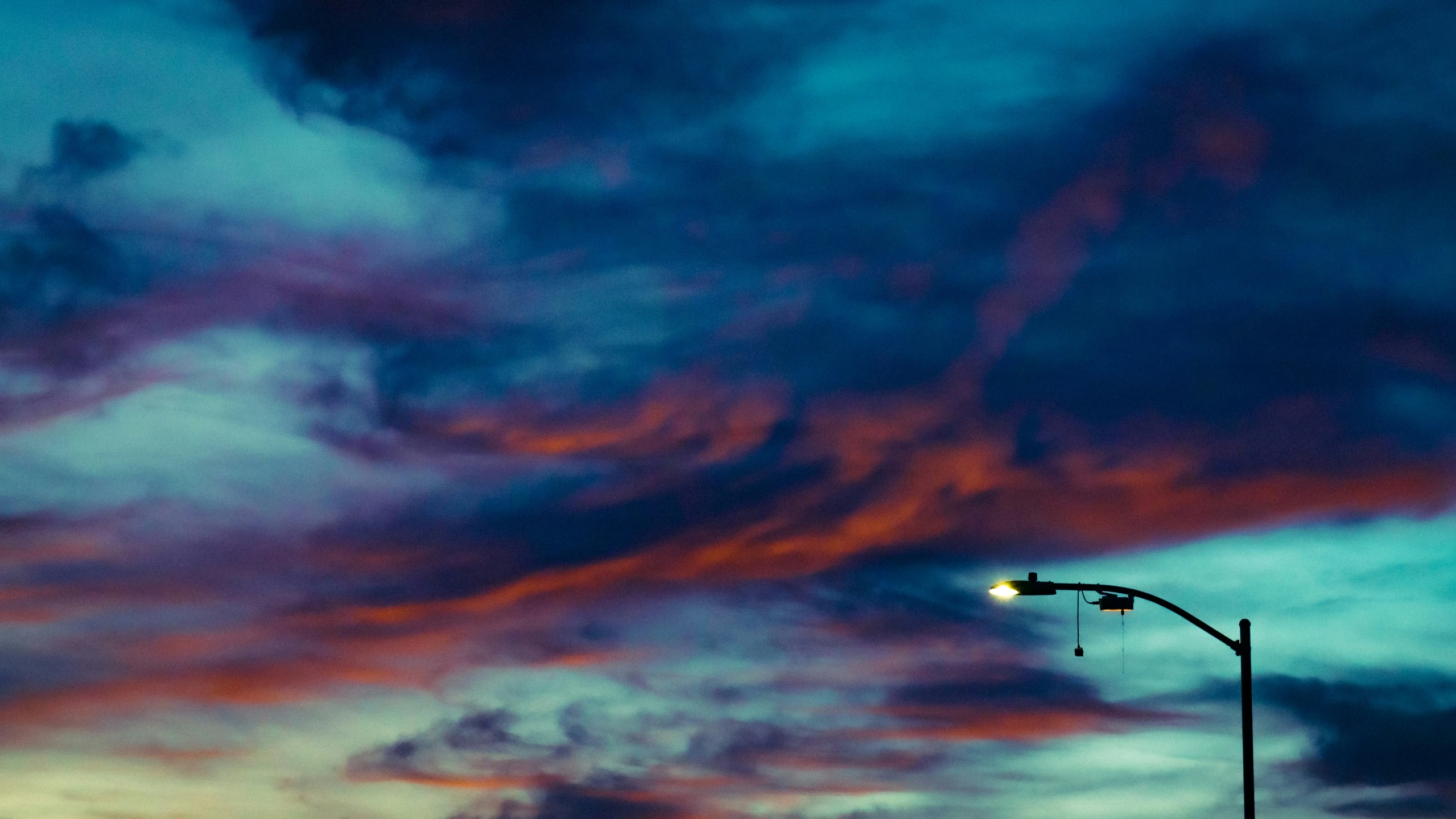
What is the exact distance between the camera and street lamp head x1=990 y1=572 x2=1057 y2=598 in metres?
26.7

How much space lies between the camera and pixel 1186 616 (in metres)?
27.4

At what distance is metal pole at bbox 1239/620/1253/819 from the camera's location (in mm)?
26781

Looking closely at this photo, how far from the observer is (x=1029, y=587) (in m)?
26.7

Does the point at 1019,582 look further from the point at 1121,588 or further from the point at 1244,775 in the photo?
the point at 1244,775

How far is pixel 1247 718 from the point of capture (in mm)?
27172

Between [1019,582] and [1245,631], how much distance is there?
3795 mm

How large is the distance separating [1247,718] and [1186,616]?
164 cm

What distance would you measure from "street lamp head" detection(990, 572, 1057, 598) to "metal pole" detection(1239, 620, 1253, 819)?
10.3 feet

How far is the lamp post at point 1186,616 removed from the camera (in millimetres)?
26734

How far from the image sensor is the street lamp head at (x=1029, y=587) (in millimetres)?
26672

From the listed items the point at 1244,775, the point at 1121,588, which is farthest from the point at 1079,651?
the point at 1244,775

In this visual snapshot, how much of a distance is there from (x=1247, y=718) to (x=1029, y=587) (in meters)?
3.70

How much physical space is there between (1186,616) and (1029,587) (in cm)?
250

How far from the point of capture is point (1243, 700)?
2734cm
